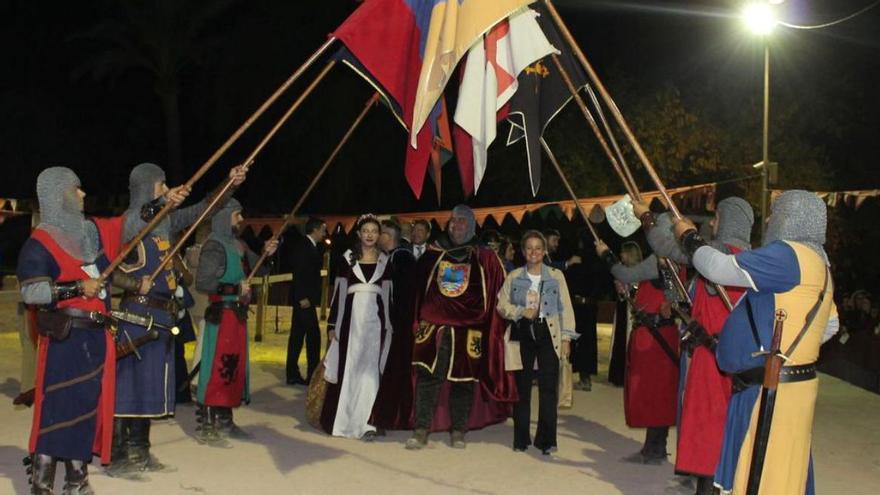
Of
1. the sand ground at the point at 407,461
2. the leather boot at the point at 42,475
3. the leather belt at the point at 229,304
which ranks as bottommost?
the sand ground at the point at 407,461

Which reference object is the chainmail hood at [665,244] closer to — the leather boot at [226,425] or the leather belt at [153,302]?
the leather belt at [153,302]

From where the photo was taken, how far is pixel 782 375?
16.4 ft

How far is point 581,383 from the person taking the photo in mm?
12094

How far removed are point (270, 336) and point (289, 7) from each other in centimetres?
1415

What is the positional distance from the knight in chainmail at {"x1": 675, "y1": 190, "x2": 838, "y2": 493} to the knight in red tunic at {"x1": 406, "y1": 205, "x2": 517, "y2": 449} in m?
3.72

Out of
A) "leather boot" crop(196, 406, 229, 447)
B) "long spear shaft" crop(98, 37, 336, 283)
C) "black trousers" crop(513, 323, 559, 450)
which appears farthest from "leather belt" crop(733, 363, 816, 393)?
"leather boot" crop(196, 406, 229, 447)

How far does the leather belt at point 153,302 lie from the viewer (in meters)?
7.16

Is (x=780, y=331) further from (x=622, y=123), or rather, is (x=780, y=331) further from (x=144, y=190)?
(x=144, y=190)

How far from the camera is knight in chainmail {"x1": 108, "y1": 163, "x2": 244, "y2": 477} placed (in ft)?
23.1

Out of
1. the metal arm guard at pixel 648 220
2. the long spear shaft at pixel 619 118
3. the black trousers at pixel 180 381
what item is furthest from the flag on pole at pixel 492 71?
the black trousers at pixel 180 381

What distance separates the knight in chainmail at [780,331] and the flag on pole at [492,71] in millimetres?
1919

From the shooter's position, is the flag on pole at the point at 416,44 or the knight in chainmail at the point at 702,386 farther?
the knight in chainmail at the point at 702,386

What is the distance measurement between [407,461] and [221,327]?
Answer: 6.15 feet

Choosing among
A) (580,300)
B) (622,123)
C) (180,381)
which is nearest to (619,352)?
(580,300)
